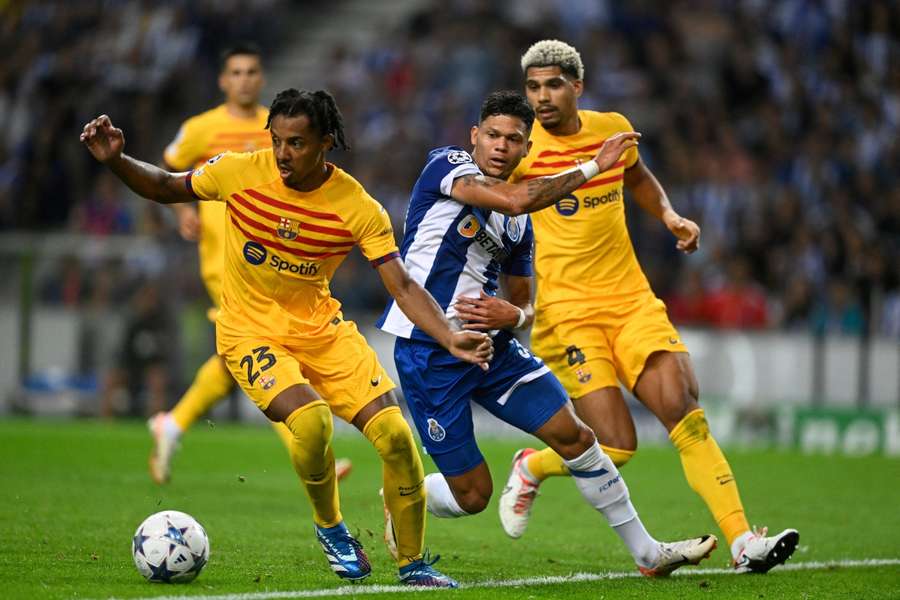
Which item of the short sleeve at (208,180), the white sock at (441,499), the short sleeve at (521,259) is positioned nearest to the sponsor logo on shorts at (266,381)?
the short sleeve at (208,180)

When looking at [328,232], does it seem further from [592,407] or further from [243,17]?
[243,17]

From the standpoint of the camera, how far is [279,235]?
6.94 m

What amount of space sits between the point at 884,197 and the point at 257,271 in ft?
44.5

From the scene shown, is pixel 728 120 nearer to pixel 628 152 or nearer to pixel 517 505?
pixel 628 152

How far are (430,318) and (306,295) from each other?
0.86m

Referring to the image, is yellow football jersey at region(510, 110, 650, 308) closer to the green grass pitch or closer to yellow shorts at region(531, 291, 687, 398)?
yellow shorts at region(531, 291, 687, 398)

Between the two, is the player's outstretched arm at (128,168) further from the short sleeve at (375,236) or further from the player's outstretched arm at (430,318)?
the player's outstretched arm at (430,318)

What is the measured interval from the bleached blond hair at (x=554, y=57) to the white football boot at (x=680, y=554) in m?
2.66

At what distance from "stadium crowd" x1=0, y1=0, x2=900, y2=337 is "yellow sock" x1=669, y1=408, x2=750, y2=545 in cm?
984

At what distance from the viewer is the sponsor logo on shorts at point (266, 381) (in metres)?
6.84

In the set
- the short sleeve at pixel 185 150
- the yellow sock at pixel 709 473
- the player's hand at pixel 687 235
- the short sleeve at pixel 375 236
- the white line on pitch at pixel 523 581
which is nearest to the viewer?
the white line on pitch at pixel 523 581

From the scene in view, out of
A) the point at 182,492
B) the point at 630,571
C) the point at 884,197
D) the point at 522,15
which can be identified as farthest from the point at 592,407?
the point at 522,15

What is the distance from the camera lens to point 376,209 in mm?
6922

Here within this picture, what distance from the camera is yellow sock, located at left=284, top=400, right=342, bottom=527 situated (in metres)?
6.72
